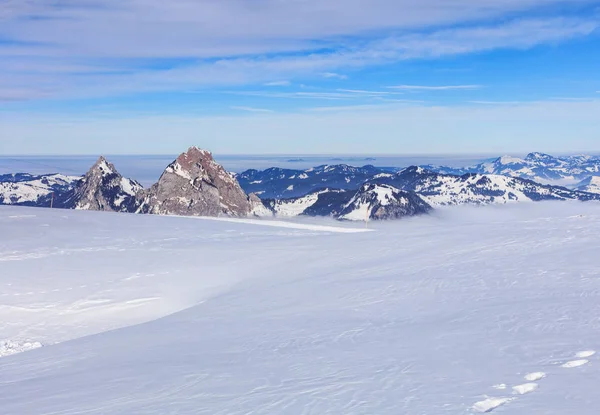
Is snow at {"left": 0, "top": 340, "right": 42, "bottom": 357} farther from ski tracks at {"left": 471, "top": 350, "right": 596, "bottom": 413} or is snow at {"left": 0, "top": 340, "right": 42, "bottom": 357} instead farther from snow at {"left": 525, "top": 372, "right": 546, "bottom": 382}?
snow at {"left": 525, "top": 372, "right": 546, "bottom": 382}

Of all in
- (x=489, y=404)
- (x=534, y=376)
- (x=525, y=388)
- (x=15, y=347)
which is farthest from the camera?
(x=15, y=347)

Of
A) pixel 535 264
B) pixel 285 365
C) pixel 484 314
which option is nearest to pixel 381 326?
pixel 484 314

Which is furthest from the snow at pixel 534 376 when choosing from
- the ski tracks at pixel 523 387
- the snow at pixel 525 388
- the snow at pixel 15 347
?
the snow at pixel 15 347

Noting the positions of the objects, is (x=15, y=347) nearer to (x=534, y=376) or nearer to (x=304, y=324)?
(x=304, y=324)

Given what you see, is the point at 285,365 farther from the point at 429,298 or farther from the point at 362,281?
the point at 362,281

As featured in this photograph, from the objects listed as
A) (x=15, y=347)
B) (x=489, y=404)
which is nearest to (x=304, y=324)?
(x=489, y=404)

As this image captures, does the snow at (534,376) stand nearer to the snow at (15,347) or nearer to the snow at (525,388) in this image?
the snow at (525,388)

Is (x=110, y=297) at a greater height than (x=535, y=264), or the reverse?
(x=535, y=264)
